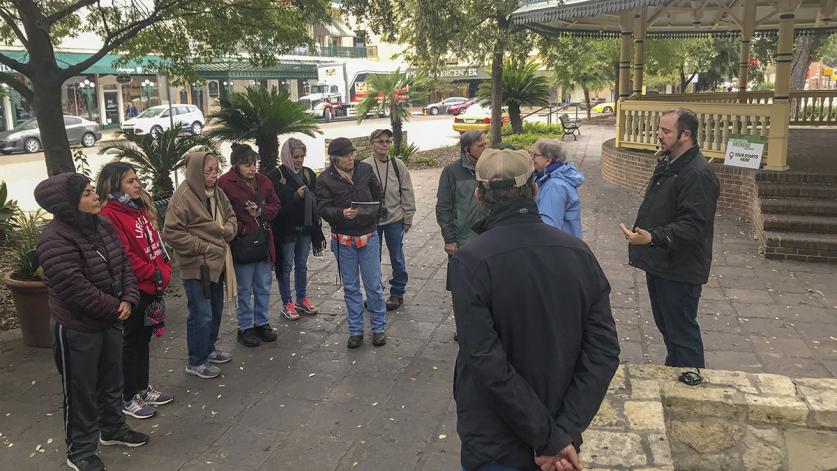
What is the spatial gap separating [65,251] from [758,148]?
8994 mm

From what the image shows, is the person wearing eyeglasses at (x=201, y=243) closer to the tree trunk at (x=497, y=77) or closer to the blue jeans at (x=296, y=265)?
the blue jeans at (x=296, y=265)

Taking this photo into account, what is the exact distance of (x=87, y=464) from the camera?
3.70m

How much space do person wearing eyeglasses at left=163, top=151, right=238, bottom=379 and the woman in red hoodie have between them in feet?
0.86

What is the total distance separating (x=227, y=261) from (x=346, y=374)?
48.7 inches

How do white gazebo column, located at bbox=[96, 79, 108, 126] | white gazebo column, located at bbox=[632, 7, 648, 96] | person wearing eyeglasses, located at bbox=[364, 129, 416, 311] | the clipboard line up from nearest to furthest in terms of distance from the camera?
the clipboard
person wearing eyeglasses, located at bbox=[364, 129, 416, 311]
white gazebo column, located at bbox=[632, 7, 648, 96]
white gazebo column, located at bbox=[96, 79, 108, 126]

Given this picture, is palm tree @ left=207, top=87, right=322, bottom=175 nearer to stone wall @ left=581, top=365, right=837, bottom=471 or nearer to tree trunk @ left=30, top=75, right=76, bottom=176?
tree trunk @ left=30, top=75, right=76, bottom=176

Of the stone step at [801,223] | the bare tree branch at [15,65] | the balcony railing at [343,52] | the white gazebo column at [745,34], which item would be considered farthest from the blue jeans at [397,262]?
the balcony railing at [343,52]

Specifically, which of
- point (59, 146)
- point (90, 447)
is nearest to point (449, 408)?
point (90, 447)

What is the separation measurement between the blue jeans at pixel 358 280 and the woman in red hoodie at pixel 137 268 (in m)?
1.44

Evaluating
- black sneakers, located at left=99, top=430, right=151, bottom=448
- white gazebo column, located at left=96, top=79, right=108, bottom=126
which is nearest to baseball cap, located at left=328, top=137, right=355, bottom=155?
black sneakers, located at left=99, top=430, right=151, bottom=448

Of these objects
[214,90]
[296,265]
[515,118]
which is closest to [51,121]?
[296,265]

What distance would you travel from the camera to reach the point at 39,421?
439 centimetres

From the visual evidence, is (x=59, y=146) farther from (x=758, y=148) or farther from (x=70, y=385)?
(x=758, y=148)

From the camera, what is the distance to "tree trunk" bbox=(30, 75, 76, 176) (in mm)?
7074
